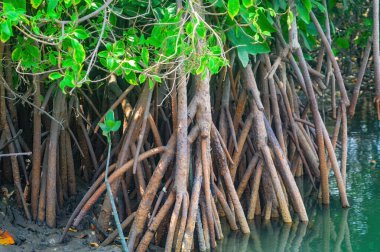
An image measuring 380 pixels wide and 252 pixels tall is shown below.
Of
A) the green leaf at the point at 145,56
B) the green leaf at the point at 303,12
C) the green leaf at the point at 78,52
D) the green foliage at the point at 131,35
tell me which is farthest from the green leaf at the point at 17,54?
the green leaf at the point at 303,12

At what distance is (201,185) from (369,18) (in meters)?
4.99

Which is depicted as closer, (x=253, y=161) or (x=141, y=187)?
(x=141, y=187)

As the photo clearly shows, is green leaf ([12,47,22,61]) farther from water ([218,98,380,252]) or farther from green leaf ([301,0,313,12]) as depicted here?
green leaf ([301,0,313,12])

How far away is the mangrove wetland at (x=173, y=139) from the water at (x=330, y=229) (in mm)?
21

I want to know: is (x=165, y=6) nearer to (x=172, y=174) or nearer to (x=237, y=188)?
(x=172, y=174)

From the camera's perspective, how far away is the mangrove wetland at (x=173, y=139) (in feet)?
21.1

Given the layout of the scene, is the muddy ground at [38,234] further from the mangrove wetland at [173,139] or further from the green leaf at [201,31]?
the green leaf at [201,31]

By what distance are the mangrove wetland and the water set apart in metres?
0.02

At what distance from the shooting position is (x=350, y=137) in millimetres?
12367

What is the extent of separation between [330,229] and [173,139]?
2.21 m

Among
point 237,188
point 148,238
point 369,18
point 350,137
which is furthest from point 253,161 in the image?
point 350,137

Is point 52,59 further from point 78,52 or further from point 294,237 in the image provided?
point 294,237

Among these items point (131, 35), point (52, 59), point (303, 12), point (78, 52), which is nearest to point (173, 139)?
point (131, 35)

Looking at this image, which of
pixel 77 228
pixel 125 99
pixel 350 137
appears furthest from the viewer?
pixel 350 137
